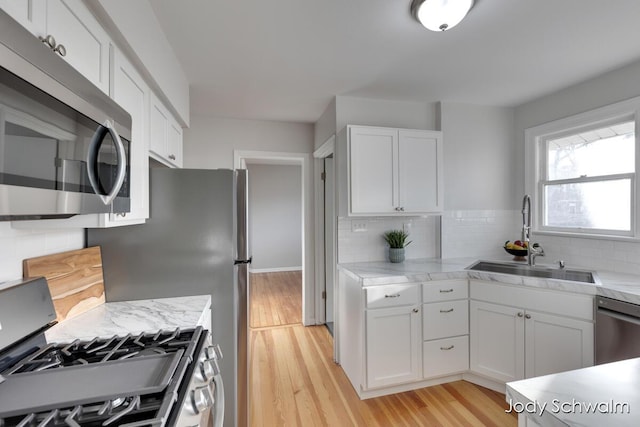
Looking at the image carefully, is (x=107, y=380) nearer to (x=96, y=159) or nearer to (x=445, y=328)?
(x=96, y=159)

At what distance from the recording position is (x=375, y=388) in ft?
6.70

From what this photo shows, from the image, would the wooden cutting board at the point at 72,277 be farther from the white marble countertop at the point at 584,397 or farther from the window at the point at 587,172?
→ the window at the point at 587,172

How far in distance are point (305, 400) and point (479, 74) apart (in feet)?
9.31

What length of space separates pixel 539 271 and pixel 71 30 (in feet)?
10.5

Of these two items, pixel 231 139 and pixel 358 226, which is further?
pixel 231 139

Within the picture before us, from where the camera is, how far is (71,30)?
871 mm

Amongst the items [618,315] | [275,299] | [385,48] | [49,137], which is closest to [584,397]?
[49,137]

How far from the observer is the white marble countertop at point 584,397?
22.8 inches

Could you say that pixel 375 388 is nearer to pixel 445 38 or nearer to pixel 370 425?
pixel 370 425

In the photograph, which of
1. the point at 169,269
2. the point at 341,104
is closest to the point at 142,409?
the point at 169,269

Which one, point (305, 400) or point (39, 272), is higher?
point (39, 272)

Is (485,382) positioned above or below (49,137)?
below

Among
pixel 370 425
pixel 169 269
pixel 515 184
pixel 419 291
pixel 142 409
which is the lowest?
pixel 370 425

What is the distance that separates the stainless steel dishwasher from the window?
2.72ft
